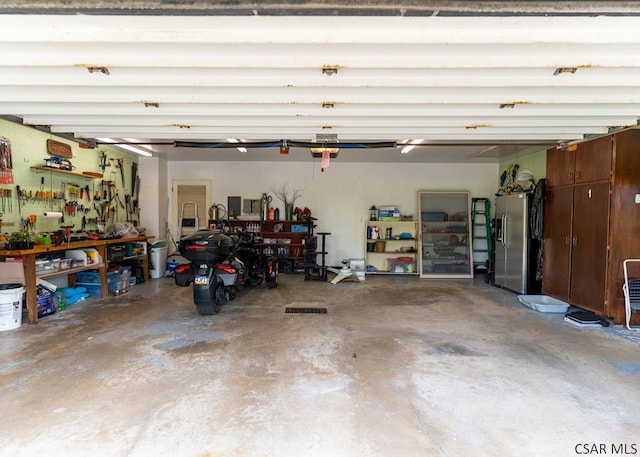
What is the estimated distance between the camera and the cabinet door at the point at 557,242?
15.9 feet

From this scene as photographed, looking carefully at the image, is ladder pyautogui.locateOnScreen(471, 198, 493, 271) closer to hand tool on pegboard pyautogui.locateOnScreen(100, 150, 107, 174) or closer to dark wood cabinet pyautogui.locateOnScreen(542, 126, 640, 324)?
dark wood cabinet pyautogui.locateOnScreen(542, 126, 640, 324)

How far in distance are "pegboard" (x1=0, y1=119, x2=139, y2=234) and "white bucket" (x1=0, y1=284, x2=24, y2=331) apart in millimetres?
924

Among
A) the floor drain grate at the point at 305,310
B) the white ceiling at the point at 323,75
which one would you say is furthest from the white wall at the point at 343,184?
the white ceiling at the point at 323,75

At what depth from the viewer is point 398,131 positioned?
3812mm

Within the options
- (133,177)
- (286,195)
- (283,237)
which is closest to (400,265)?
(283,237)

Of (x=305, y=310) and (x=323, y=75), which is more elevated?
(x=323, y=75)

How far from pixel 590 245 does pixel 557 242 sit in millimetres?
641

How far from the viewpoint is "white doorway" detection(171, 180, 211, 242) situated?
307 inches

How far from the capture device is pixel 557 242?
507 cm

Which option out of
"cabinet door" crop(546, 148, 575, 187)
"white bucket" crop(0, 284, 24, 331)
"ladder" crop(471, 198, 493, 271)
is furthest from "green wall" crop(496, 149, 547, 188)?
"white bucket" crop(0, 284, 24, 331)

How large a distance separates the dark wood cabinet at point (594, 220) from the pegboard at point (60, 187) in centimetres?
762

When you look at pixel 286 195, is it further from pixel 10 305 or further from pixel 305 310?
pixel 10 305

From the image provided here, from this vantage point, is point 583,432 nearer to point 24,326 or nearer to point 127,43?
point 127,43

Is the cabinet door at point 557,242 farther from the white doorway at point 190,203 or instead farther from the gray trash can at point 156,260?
the gray trash can at point 156,260
